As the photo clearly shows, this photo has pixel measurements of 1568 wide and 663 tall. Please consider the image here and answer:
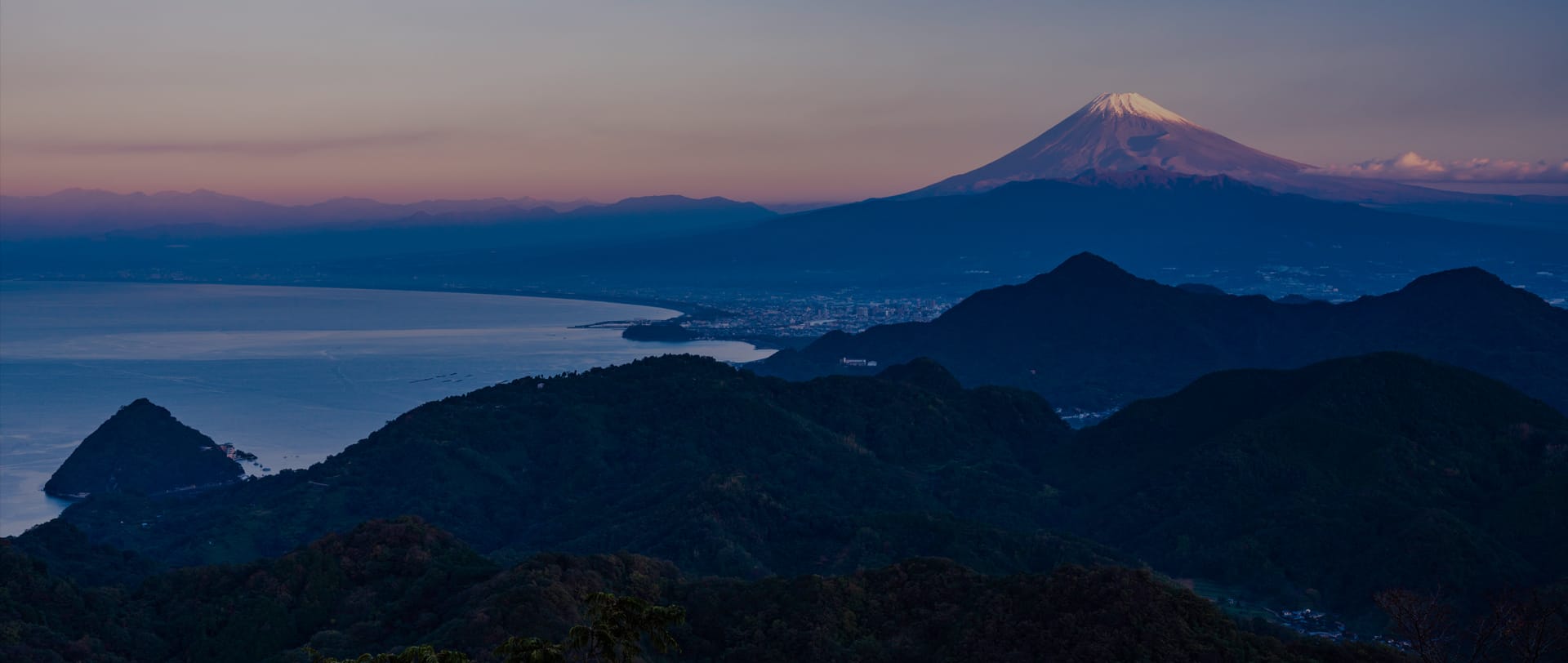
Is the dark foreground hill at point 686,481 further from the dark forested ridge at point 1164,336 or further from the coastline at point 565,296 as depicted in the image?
the coastline at point 565,296

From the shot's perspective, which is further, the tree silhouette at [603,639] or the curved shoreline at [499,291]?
the curved shoreline at [499,291]

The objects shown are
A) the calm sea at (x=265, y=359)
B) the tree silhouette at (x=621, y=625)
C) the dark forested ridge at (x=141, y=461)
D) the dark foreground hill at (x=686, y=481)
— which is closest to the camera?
the tree silhouette at (x=621, y=625)

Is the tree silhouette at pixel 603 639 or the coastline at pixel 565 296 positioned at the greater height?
the tree silhouette at pixel 603 639

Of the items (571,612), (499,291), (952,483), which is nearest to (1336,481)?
(952,483)

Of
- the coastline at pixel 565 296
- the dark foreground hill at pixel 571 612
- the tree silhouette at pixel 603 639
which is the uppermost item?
the tree silhouette at pixel 603 639

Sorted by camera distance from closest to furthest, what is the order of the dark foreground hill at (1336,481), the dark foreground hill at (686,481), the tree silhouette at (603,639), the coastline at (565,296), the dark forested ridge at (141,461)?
1. the tree silhouette at (603,639)
2. the dark foreground hill at (1336,481)
3. the dark foreground hill at (686,481)
4. the dark forested ridge at (141,461)
5. the coastline at (565,296)

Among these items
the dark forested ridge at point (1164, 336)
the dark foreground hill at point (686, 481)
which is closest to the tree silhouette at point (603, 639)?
the dark foreground hill at point (686, 481)

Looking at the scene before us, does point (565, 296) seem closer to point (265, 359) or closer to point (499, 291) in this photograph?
point (499, 291)

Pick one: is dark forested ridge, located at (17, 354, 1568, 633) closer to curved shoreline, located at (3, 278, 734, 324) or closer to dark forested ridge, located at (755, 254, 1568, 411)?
dark forested ridge, located at (755, 254, 1568, 411)
